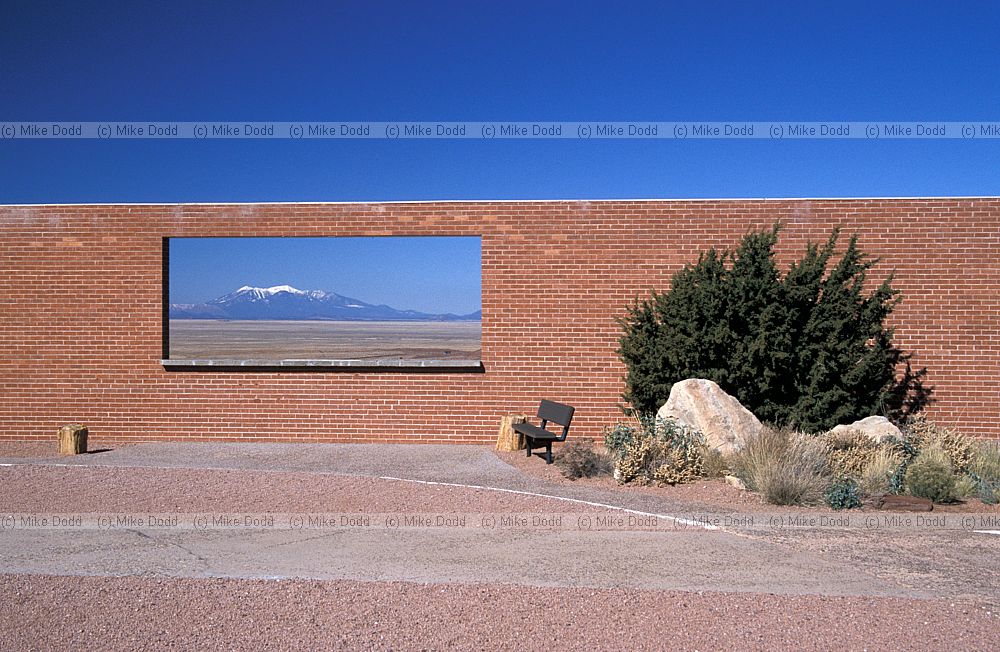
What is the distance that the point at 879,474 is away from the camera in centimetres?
925

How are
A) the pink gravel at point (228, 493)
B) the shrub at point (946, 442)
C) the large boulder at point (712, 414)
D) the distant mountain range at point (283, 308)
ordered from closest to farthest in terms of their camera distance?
the pink gravel at point (228, 493) < the shrub at point (946, 442) < the large boulder at point (712, 414) < the distant mountain range at point (283, 308)

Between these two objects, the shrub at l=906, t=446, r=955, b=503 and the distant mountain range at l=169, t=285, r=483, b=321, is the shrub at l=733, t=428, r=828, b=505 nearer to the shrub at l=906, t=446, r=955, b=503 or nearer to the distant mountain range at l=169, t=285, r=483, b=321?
the shrub at l=906, t=446, r=955, b=503

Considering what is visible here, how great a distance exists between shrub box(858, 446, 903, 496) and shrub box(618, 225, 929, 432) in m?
1.87

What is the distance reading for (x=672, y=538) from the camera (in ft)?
23.8

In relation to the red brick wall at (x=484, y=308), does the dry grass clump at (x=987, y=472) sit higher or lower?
lower

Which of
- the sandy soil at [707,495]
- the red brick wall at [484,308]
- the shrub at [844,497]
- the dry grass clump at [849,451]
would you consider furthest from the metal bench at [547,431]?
the shrub at [844,497]

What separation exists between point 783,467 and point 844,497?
2.11 ft

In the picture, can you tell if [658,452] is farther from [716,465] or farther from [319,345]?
[319,345]

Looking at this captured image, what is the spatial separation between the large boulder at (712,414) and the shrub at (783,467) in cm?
33

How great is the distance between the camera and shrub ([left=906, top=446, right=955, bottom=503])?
29.5ft

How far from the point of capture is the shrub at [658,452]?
988cm

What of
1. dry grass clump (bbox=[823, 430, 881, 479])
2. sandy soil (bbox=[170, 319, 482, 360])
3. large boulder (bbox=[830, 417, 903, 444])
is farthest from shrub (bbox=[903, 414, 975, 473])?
sandy soil (bbox=[170, 319, 482, 360])

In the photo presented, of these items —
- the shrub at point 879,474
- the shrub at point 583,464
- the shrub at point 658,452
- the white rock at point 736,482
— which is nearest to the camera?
the shrub at point 879,474

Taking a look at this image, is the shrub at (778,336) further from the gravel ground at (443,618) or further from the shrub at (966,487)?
the gravel ground at (443,618)
